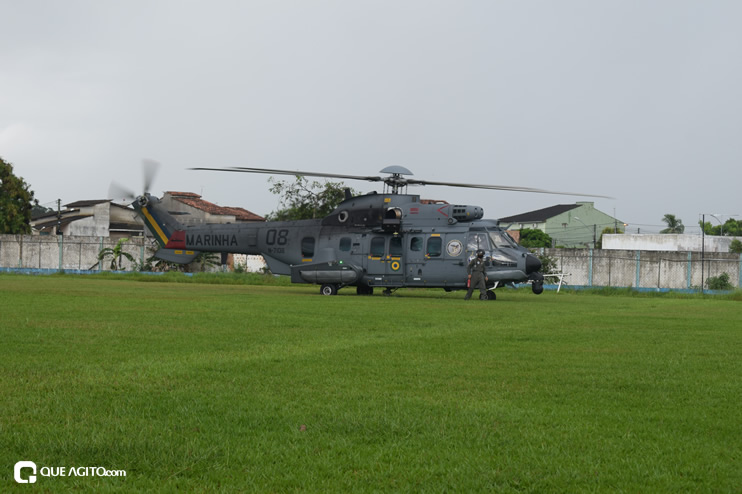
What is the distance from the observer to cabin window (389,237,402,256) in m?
24.9

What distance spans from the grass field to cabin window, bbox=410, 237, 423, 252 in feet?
42.5

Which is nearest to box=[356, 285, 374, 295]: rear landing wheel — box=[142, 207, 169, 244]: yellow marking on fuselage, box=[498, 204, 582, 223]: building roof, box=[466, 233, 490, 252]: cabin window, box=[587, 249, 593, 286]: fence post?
box=[466, 233, 490, 252]: cabin window

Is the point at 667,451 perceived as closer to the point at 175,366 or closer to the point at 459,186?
the point at 175,366

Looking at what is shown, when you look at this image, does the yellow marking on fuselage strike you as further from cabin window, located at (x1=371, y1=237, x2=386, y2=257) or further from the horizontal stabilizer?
cabin window, located at (x1=371, y1=237, x2=386, y2=257)

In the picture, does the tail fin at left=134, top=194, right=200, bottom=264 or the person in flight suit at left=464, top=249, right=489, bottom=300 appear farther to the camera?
the tail fin at left=134, top=194, right=200, bottom=264

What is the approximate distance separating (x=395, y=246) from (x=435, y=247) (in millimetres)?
1367

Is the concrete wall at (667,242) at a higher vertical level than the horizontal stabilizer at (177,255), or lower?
higher

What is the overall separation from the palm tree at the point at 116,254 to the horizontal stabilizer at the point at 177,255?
14974 mm

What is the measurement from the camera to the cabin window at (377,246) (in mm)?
25219

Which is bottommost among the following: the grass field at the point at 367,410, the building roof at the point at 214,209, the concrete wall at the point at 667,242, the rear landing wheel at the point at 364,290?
the grass field at the point at 367,410

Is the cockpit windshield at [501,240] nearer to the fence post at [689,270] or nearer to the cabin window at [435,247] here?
the cabin window at [435,247]

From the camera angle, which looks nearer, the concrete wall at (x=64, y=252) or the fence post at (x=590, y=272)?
the fence post at (x=590, y=272)

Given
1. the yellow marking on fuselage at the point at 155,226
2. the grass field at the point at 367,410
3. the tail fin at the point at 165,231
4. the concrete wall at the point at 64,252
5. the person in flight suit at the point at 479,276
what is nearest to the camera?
the grass field at the point at 367,410

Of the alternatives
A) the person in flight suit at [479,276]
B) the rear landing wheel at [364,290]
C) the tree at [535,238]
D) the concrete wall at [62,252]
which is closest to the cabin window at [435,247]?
the person in flight suit at [479,276]
